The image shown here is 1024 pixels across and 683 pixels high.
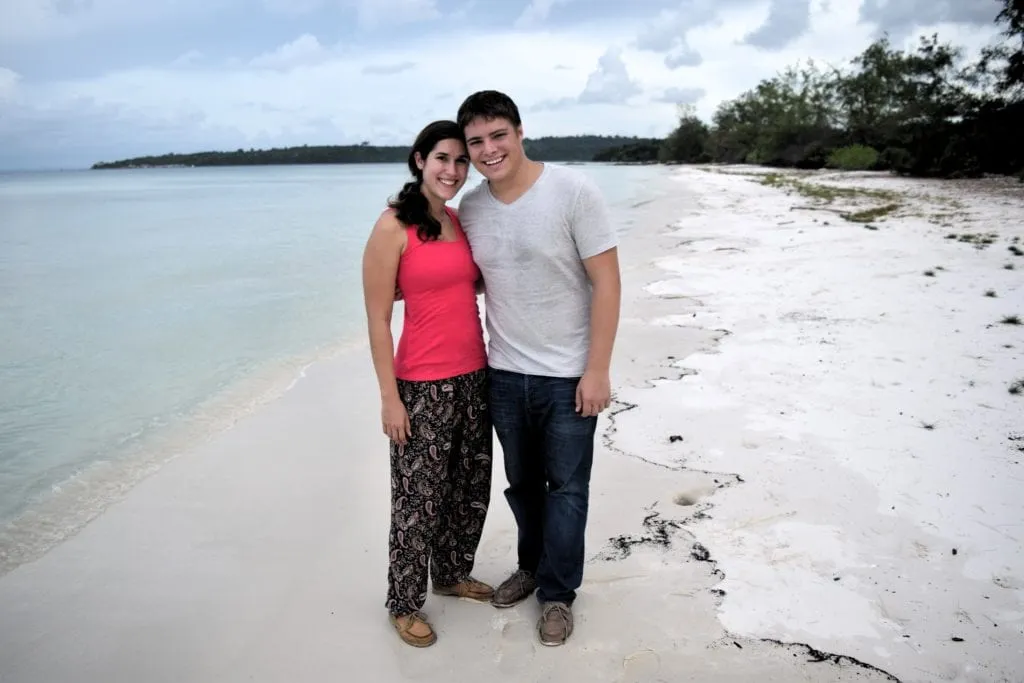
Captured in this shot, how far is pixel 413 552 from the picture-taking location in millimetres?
2781

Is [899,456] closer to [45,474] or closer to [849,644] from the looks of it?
[849,644]

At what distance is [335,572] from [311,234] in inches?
744

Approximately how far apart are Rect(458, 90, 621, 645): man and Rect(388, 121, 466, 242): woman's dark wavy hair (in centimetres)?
7

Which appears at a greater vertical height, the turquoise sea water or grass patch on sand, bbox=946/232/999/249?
grass patch on sand, bbox=946/232/999/249

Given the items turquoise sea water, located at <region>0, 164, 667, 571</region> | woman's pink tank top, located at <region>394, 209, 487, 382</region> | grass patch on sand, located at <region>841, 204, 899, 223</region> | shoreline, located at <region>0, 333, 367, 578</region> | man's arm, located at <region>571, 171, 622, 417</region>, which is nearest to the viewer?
man's arm, located at <region>571, 171, 622, 417</region>

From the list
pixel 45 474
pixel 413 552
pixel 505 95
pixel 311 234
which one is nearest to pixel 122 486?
pixel 45 474

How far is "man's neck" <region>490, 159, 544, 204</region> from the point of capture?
8.29ft

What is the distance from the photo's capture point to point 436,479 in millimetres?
2732

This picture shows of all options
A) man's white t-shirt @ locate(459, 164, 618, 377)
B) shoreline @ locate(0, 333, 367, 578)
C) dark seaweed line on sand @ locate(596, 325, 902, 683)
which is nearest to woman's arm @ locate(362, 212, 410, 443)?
man's white t-shirt @ locate(459, 164, 618, 377)

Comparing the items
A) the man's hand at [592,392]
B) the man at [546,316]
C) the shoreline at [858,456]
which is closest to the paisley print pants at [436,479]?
the man at [546,316]

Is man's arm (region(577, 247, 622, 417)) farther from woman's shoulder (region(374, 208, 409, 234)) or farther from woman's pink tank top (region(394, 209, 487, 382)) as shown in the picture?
woman's shoulder (region(374, 208, 409, 234))

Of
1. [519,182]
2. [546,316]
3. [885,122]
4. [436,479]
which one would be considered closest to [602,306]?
[546,316]

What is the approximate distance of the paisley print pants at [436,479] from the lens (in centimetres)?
267

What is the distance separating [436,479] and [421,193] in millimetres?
1042
